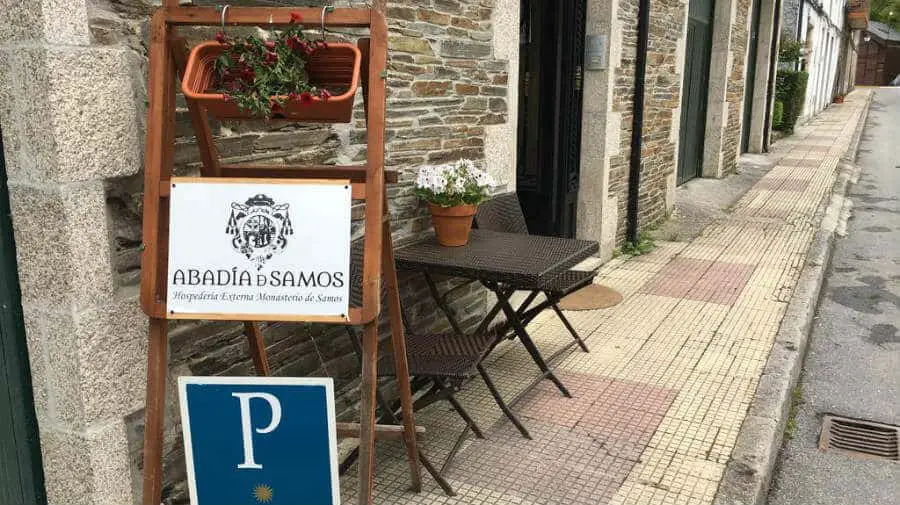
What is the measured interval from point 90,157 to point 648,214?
21.0 feet

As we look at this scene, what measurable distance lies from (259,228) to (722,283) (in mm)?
5030

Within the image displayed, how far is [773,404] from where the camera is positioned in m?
3.90

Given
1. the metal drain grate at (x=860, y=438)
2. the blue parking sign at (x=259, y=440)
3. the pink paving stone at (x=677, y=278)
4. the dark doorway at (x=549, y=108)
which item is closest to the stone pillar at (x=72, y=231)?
the blue parking sign at (x=259, y=440)

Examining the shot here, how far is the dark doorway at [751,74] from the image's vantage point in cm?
1340

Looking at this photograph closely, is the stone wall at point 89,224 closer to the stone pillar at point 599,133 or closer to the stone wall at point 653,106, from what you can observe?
the stone pillar at point 599,133

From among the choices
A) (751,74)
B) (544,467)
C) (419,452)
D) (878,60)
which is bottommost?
(544,467)

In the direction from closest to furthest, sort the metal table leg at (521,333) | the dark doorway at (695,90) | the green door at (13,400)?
1. the green door at (13,400)
2. the metal table leg at (521,333)
3. the dark doorway at (695,90)

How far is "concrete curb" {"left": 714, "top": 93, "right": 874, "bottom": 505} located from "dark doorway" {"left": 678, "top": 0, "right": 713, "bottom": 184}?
3709 millimetres

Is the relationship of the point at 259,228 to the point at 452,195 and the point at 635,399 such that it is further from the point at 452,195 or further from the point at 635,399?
the point at 635,399

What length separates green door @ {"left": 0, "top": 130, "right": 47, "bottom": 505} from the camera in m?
2.33

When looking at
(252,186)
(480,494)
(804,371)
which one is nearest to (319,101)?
(252,186)

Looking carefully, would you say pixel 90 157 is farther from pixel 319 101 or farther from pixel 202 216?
pixel 319 101

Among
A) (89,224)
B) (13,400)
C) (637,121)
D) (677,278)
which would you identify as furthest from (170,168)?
(637,121)

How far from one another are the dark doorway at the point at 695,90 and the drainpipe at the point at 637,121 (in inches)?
130
